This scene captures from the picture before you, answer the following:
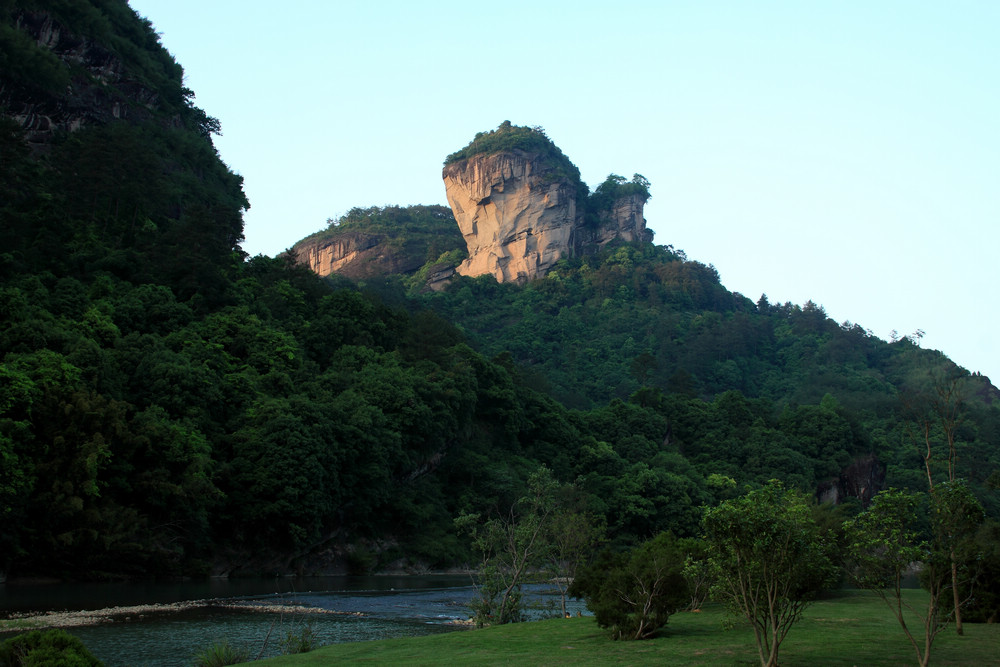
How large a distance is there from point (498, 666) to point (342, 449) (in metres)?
34.4

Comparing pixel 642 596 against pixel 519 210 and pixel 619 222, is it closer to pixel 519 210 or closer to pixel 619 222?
pixel 519 210

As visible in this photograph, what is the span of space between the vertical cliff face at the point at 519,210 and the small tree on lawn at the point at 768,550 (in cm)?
14103

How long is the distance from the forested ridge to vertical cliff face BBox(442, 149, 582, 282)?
53.7 m

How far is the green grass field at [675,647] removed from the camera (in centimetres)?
1920

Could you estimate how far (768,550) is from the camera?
15.9m

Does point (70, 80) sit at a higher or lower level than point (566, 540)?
higher

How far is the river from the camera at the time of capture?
2467 cm

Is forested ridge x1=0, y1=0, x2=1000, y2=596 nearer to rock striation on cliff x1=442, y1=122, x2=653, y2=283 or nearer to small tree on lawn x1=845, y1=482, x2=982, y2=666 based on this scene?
small tree on lawn x1=845, y1=482, x2=982, y2=666

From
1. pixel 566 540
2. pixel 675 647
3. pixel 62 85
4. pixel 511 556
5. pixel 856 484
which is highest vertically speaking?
pixel 62 85

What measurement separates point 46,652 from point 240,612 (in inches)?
731

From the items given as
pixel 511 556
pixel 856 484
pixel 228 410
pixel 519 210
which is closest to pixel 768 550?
pixel 511 556

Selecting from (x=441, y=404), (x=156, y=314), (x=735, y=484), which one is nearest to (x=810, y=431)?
(x=735, y=484)

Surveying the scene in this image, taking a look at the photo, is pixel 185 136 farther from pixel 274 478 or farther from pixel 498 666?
pixel 498 666

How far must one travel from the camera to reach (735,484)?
7938 cm
